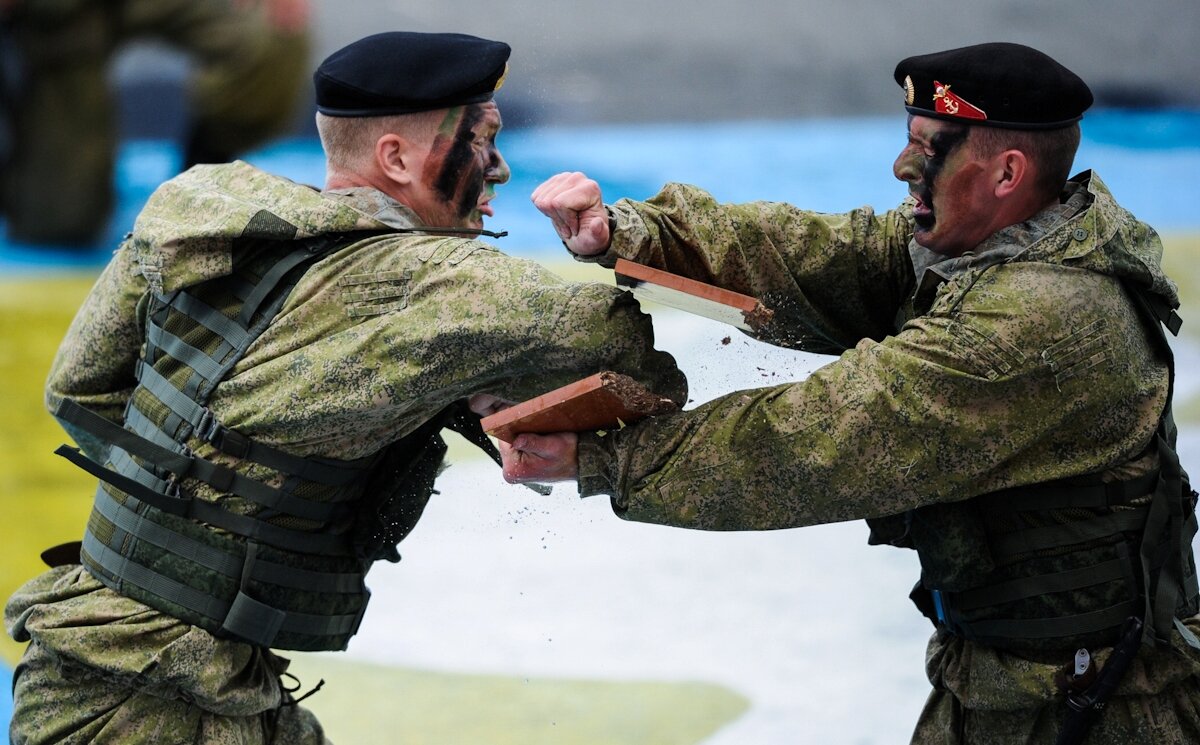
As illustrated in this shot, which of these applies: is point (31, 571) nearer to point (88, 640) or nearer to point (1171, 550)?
point (88, 640)

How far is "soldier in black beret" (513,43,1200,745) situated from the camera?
2557mm

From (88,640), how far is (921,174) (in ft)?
6.00

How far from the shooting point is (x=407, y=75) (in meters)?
2.86

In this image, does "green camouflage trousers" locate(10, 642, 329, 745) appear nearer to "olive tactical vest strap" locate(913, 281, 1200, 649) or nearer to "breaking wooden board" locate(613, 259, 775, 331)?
"breaking wooden board" locate(613, 259, 775, 331)

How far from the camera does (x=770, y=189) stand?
11.4 m

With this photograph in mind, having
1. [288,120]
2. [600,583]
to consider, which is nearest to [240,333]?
[600,583]

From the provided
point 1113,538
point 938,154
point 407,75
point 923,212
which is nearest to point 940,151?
point 938,154

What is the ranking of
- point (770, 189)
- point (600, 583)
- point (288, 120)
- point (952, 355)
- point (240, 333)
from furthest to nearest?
point (288, 120) < point (770, 189) < point (600, 583) < point (240, 333) < point (952, 355)

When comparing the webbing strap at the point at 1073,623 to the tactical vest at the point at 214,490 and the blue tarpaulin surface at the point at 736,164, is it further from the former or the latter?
the blue tarpaulin surface at the point at 736,164

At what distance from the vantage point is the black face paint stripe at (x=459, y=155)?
2.92 m

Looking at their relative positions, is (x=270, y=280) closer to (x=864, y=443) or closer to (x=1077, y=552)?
(x=864, y=443)

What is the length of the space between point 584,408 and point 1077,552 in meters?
1.00

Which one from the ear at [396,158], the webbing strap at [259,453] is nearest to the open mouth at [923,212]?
the ear at [396,158]

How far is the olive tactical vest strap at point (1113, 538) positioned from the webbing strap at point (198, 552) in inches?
52.0
